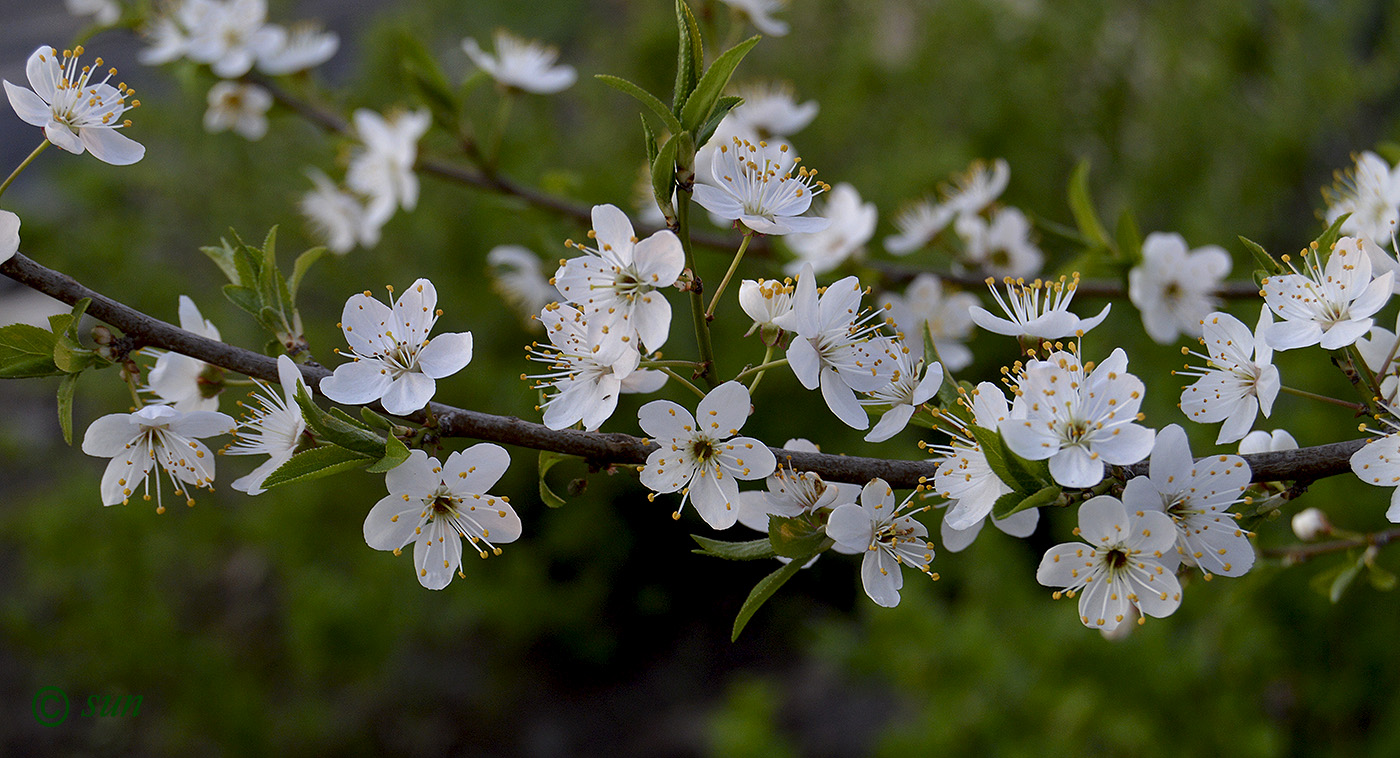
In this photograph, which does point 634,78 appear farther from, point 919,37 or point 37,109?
point 37,109

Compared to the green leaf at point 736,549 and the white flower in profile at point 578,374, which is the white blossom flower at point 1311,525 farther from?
the white flower in profile at point 578,374

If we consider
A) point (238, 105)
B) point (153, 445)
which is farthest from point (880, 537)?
point (238, 105)

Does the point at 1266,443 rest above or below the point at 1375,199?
below

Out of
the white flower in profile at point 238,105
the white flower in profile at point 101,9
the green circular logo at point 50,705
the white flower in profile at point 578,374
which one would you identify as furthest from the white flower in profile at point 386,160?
Result: the green circular logo at point 50,705

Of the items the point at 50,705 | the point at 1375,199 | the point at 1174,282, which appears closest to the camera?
the point at 1375,199

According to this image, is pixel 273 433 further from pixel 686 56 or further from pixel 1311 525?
pixel 1311 525

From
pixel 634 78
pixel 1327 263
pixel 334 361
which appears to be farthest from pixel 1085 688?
pixel 634 78

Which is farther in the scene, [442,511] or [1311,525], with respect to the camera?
[1311,525]
